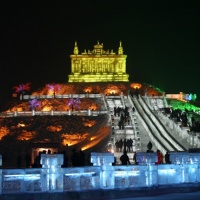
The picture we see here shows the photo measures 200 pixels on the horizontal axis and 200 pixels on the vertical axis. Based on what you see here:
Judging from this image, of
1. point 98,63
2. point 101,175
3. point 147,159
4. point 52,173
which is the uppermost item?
point 98,63

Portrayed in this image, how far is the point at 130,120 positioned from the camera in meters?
46.5

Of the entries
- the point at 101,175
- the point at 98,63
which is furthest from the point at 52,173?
the point at 98,63

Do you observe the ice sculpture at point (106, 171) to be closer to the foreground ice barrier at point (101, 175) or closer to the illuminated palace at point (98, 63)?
the foreground ice barrier at point (101, 175)

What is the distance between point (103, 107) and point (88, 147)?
21.7m

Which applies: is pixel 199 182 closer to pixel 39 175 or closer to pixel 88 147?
pixel 39 175

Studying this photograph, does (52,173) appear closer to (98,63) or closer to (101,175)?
(101,175)

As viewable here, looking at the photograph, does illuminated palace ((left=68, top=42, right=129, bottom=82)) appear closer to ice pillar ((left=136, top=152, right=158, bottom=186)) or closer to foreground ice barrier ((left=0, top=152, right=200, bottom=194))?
foreground ice barrier ((left=0, top=152, right=200, bottom=194))

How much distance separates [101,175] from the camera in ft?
54.2

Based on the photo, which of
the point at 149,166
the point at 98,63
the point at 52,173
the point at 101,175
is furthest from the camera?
the point at 98,63

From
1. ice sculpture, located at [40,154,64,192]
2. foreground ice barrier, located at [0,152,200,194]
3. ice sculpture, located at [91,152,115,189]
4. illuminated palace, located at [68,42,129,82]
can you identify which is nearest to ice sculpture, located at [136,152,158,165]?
foreground ice barrier, located at [0,152,200,194]

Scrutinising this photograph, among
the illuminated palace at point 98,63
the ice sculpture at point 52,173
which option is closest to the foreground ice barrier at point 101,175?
the ice sculpture at point 52,173

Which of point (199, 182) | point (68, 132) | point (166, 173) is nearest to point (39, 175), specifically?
point (166, 173)

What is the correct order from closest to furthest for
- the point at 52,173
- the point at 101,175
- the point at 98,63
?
the point at 52,173 → the point at 101,175 → the point at 98,63

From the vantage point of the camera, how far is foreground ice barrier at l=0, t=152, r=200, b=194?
1520 centimetres
